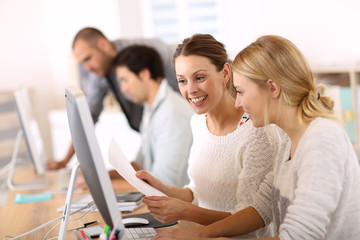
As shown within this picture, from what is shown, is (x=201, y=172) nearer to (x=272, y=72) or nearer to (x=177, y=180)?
(x=177, y=180)

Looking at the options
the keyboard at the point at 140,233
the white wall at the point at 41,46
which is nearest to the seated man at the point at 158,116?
the keyboard at the point at 140,233

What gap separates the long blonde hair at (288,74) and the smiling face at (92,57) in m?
1.89

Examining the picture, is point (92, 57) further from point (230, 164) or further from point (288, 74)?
point (288, 74)

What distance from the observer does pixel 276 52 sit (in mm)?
1237

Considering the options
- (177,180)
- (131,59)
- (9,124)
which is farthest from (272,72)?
(9,124)

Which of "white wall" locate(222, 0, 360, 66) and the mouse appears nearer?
the mouse

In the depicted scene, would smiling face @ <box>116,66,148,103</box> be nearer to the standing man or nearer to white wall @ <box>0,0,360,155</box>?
the standing man

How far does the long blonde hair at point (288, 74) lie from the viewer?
4.06ft

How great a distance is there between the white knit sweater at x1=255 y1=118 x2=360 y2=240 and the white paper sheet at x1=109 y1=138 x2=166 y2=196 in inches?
15.8

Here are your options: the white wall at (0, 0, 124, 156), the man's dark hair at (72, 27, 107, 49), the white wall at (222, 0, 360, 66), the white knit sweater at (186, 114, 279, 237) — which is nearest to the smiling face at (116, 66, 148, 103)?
the man's dark hair at (72, 27, 107, 49)

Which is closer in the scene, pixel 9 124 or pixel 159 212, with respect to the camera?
pixel 159 212

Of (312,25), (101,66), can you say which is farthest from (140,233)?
(312,25)

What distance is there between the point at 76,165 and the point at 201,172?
521 millimetres

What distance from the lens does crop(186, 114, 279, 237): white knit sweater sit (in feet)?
4.98
